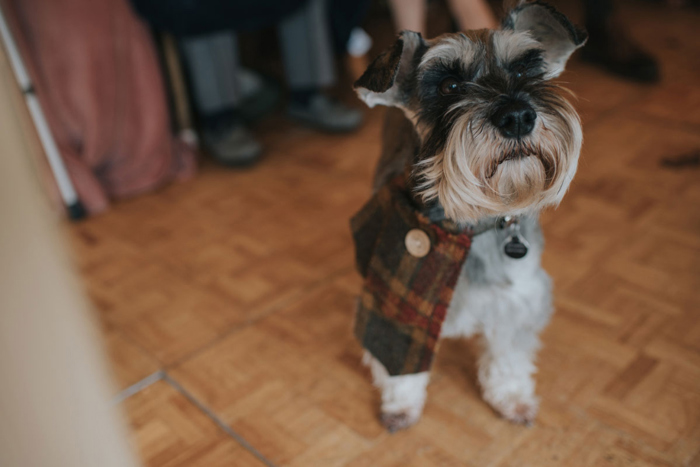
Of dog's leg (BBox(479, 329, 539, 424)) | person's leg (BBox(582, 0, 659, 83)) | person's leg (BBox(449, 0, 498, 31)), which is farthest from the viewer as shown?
person's leg (BBox(582, 0, 659, 83))

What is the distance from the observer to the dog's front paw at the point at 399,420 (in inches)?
49.7

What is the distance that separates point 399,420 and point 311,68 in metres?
1.67

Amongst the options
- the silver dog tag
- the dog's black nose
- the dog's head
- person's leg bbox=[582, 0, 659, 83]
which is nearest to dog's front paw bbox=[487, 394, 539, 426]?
the silver dog tag

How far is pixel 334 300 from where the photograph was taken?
5.47ft

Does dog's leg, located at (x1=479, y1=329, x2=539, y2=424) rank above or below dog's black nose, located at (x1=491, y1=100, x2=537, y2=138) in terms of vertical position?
below

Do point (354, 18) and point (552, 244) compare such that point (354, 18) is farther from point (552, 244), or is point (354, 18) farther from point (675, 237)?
point (675, 237)

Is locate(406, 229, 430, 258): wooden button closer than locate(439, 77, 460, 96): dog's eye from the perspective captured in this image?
No

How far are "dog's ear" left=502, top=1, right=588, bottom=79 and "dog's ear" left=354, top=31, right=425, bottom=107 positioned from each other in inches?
6.6

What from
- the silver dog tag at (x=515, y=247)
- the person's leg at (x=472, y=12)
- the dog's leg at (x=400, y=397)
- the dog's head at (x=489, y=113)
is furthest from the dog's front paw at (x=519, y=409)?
the person's leg at (x=472, y=12)

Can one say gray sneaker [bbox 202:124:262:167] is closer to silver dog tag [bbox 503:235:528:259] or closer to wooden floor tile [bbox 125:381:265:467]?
wooden floor tile [bbox 125:381:265:467]

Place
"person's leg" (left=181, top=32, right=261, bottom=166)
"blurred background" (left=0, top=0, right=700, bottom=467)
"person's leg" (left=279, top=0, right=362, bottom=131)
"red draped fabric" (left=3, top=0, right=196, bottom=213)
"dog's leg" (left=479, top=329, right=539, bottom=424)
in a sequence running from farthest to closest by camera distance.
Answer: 1. "person's leg" (left=279, top=0, right=362, bottom=131)
2. "person's leg" (left=181, top=32, right=261, bottom=166)
3. "red draped fabric" (left=3, top=0, right=196, bottom=213)
4. "dog's leg" (left=479, top=329, right=539, bottom=424)
5. "blurred background" (left=0, top=0, right=700, bottom=467)

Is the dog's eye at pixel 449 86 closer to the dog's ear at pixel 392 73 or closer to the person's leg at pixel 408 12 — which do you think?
the dog's ear at pixel 392 73

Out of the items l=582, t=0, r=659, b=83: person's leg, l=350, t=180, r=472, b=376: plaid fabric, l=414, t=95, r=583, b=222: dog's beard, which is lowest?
l=582, t=0, r=659, b=83: person's leg

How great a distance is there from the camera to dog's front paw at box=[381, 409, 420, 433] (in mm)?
1262
